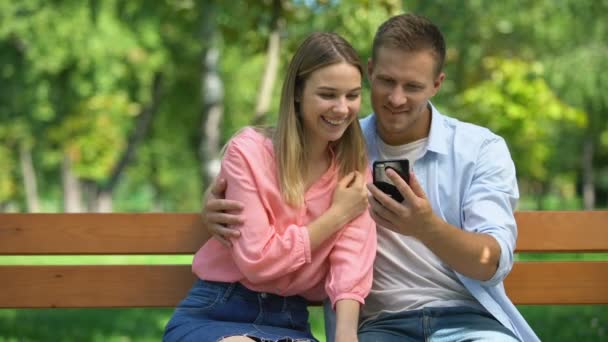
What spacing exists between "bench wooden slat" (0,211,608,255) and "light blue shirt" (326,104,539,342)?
588 mm

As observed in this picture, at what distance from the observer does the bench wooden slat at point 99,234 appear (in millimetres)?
3898

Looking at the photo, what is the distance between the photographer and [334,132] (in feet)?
10.6

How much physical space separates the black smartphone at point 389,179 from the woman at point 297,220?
273 mm

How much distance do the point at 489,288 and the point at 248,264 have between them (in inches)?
35.2

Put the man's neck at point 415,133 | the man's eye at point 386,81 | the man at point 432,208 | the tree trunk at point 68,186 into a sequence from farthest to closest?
the tree trunk at point 68,186
the man's neck at point 415,133
the man's eye at point 386,81
the man at point 432,208

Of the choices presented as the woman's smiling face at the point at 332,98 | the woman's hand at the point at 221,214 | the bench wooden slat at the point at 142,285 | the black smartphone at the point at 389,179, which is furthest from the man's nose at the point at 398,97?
the bench wooden slat at the point at 142,285

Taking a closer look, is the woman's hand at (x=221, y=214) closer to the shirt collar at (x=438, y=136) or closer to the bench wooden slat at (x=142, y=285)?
the bench wooden slat at (x=142, y=285)

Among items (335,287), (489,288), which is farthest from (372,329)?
(489,288)

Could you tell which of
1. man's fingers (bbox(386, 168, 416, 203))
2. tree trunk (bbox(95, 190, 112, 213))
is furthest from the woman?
tree trunk (bbox(95, 190, 112, 213))

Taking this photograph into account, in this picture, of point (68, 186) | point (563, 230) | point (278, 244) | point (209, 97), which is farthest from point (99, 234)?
point (68, 186)

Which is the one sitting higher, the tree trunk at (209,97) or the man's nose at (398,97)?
the man's nose at (398,97)

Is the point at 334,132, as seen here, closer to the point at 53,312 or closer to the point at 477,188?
the point at 477,188

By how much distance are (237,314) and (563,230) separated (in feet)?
5.02

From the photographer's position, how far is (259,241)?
123 inches
